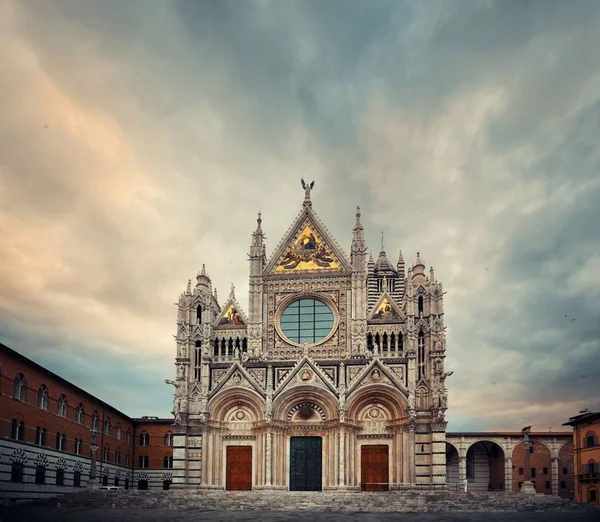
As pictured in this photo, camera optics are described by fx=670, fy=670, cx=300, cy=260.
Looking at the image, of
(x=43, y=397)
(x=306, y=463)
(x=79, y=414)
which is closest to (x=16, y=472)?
(x=43, y=397)

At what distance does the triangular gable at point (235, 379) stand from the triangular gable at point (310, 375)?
7.88ft

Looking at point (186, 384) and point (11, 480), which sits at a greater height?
point (186, 384)

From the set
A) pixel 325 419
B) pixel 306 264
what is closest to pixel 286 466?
pixel 325 419

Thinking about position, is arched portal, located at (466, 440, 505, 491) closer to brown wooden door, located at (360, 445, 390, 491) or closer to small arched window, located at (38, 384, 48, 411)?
brown wooden door, located at (360, 445, 390, 491)

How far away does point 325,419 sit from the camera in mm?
52406

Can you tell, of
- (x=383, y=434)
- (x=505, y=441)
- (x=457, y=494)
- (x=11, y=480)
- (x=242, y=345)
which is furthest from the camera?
(x=505, y=441)

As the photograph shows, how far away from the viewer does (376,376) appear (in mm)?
51938

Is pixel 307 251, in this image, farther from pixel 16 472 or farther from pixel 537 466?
pixel 537 466

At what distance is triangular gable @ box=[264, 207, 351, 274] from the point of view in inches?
2212

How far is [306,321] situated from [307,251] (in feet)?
19.6

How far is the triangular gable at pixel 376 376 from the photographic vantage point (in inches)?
2030

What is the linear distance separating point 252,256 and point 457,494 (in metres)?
24.7

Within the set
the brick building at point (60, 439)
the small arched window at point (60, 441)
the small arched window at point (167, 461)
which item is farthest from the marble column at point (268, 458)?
the small arched window at point (167, 461)

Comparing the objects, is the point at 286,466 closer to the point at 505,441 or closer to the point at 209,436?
the point at 209,436
